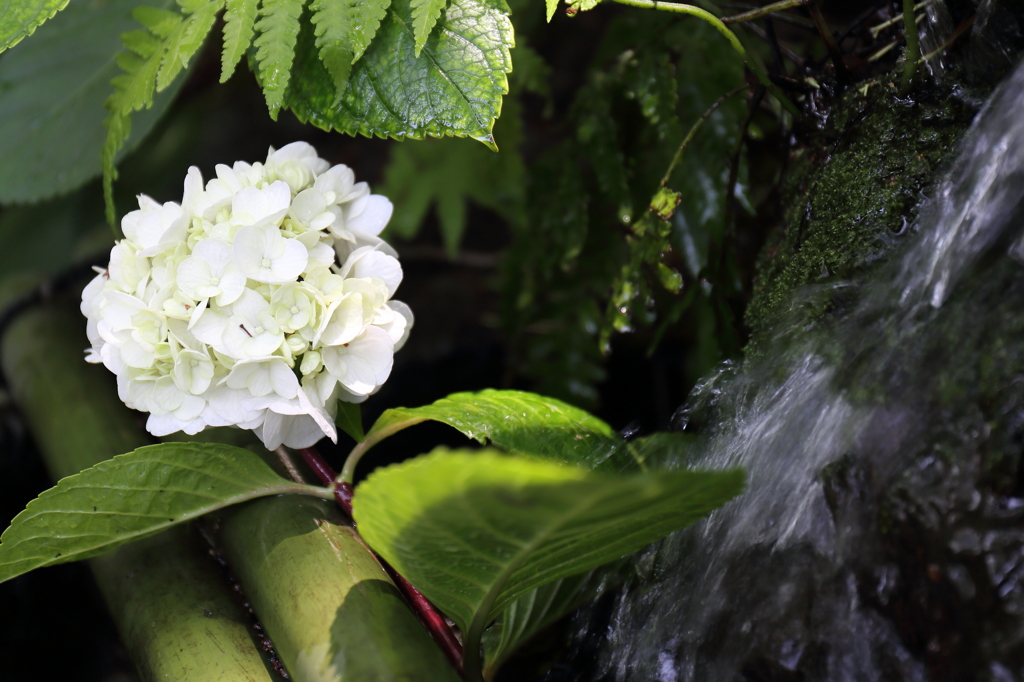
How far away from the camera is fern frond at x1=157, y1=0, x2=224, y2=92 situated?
0.88 m

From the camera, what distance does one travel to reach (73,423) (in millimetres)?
1227

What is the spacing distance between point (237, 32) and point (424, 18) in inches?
9.5

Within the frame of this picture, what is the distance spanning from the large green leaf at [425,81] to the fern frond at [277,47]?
9 centimetres

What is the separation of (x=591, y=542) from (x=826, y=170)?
2.07 feet

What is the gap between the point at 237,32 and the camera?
2.81 feet

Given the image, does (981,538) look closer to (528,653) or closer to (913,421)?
(913,421)

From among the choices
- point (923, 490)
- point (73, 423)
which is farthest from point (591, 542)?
point (73, 423)

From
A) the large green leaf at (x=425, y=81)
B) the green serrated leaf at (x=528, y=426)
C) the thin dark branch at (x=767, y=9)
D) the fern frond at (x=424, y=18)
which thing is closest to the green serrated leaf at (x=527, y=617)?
the green serrated leaf at (x=528, y=426)

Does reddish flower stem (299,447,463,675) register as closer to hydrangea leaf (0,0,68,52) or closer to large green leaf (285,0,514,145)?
large green leaf (285,0,514,145)

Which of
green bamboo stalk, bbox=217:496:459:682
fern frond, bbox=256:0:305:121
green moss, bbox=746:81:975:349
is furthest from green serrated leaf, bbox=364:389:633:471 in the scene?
fern frond, bbox=256:0:305:121

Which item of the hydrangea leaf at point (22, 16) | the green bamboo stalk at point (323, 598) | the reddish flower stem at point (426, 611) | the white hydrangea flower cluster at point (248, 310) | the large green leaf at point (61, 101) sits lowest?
the reddish flower stem at point (426, 611)

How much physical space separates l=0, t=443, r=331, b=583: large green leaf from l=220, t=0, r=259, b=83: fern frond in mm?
476

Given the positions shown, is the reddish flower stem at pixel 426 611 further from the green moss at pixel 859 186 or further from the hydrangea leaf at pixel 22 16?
the hydrangea leaf at pixel 22 16

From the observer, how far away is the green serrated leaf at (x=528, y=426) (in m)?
0.82
